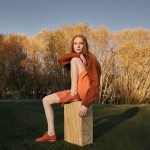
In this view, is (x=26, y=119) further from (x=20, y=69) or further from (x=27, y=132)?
(x=20, y=69)

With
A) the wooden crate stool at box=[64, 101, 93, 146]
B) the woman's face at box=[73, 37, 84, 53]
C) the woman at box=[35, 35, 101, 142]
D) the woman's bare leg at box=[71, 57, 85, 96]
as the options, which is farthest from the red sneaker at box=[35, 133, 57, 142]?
the woman's face at box=[73, 37, 84, 53]

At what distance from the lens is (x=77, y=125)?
15.0ft

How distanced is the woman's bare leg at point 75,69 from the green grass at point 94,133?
0.77 metres

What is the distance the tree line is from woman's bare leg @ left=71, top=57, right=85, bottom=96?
7937mm

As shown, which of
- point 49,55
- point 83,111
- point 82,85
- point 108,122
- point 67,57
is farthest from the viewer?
point 49,55

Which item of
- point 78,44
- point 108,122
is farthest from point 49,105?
point 108,122

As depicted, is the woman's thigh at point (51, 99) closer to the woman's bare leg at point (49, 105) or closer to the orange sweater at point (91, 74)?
the woman's bare leg at point (49, 105)

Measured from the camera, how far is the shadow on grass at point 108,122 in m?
5.67

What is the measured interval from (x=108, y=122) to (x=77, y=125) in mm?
2055

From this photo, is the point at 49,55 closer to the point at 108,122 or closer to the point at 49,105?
the point at 108,122

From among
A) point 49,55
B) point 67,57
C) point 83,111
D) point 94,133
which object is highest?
point 49,55

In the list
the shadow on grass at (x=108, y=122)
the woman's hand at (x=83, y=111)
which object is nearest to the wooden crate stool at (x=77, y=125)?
the woman's hand at (x=83, y=111)

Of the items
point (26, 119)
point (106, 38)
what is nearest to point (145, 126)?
point (26, 119)

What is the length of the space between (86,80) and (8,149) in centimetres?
132
